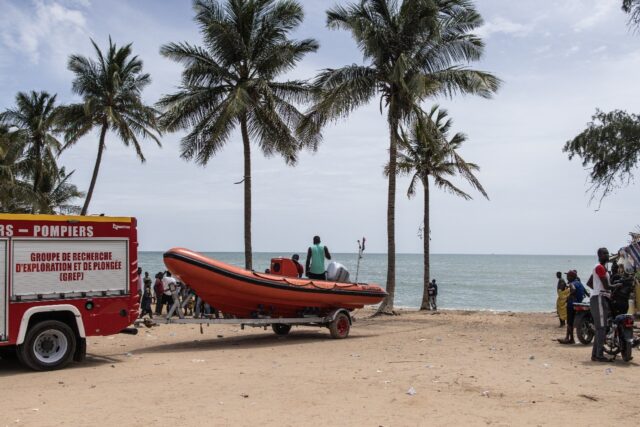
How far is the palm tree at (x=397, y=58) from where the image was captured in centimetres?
2148

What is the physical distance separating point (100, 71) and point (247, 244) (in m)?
12.5

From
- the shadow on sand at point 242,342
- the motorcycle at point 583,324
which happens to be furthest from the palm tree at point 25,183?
the motorcycle at point 583,324

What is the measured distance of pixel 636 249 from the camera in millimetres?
16469

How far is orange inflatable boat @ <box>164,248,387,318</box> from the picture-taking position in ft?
41.1

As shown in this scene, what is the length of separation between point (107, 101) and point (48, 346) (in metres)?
21.1

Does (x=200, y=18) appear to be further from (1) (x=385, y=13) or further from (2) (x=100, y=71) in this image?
(2) (x=100, y=71)

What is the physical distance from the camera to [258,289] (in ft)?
43.3

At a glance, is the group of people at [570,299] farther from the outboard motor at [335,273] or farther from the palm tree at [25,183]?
the palm tree at [25,183]

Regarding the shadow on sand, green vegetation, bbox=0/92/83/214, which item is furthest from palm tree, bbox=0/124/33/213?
the shadow on sand

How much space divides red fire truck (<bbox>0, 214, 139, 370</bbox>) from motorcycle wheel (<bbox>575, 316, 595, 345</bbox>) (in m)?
8.93

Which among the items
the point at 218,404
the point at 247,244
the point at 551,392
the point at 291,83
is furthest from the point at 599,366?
the point at 291,83

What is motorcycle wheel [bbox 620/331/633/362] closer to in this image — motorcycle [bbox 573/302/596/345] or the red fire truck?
motorcycle [bbox 573/302/596/345]

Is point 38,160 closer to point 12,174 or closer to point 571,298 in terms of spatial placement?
point 12,174

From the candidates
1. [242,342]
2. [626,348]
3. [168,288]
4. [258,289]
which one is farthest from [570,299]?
[168,288]
